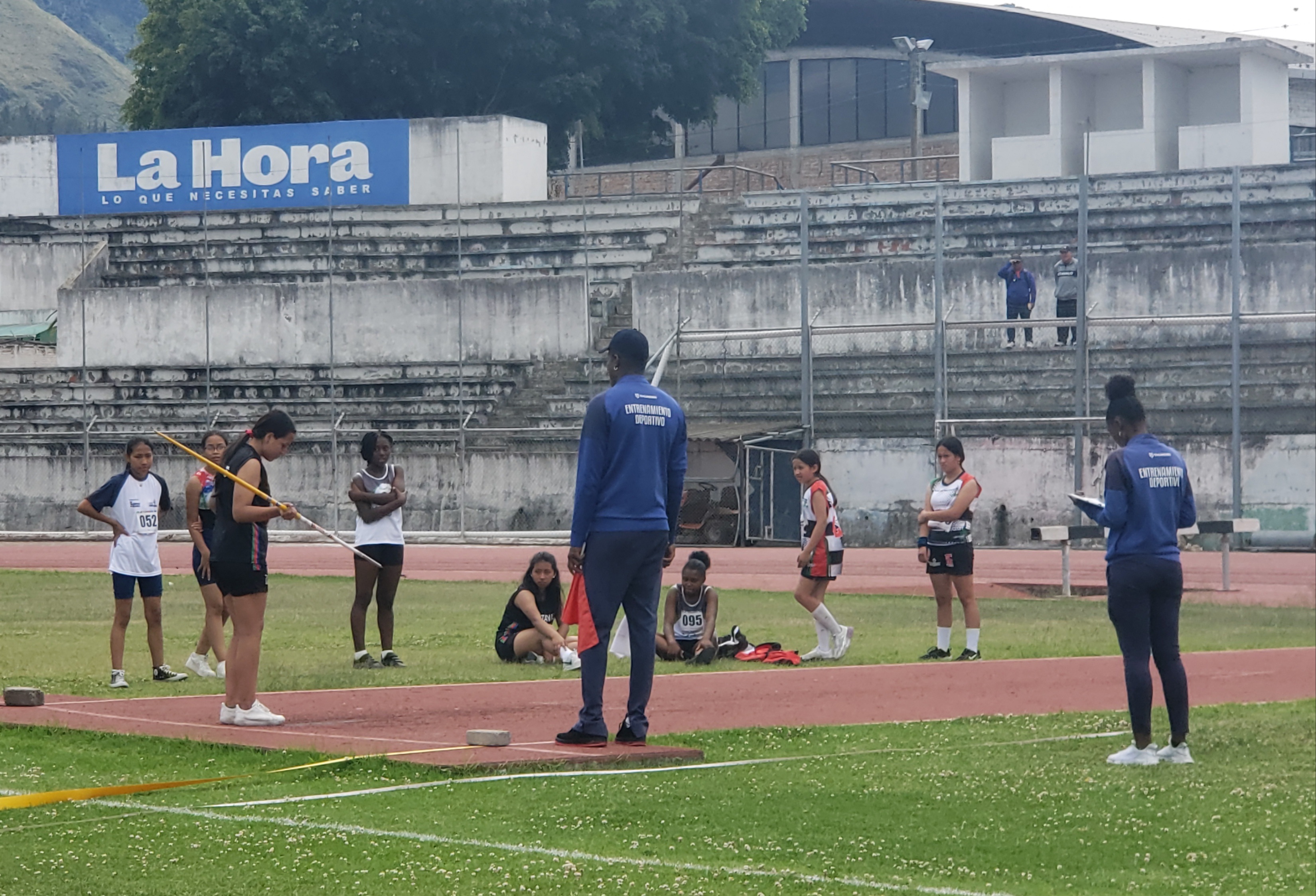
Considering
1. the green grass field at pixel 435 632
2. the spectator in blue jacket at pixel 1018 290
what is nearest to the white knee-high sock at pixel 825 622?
the green grass field at pixel 435 632

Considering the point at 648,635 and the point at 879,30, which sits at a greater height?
the point at 879,30

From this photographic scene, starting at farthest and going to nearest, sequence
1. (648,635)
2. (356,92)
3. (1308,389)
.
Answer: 1. (356,92)
2. (1308,389)
3. (648,635)

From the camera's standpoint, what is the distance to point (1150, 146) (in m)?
39.9

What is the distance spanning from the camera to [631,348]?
9008mm

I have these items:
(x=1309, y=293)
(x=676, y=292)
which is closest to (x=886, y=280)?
(x=676, y=292)

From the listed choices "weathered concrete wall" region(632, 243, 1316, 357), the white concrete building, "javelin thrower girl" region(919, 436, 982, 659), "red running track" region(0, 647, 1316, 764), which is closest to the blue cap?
"red running track" region(0, 647, 1316, 764)

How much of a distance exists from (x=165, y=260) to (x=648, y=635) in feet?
106

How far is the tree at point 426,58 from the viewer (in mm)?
46875

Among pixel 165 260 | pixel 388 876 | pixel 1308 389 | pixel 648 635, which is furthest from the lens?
pixel 165 260

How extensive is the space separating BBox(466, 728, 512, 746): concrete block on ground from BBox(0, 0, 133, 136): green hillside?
4504 cm

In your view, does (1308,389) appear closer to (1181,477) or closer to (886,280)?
(886,280)

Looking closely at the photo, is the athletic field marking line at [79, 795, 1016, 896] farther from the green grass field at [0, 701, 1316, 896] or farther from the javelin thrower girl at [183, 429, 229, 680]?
the javelin thrower girl at [183, 429, 229, 680]

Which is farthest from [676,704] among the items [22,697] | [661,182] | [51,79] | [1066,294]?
[51,79]

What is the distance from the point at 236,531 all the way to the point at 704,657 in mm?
4466
